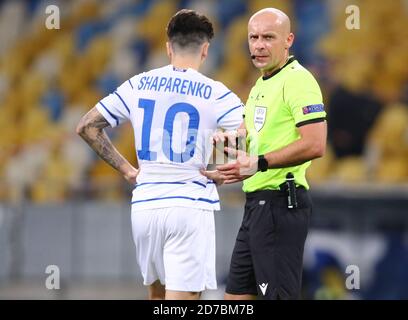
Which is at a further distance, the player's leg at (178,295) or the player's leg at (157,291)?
the player's leg at (157,291)

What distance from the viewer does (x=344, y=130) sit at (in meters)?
13.1

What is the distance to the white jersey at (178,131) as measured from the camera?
5.93 meters

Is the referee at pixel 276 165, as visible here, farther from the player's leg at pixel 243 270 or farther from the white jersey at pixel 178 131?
the white jersey at pixel 178 131

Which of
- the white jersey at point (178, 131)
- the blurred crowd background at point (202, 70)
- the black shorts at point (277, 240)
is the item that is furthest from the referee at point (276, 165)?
the blurred crowd background at point (202, 70)

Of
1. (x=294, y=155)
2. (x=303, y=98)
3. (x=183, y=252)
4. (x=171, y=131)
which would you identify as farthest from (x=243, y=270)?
(x=303, y=98)

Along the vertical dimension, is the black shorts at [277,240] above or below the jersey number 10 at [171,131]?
below

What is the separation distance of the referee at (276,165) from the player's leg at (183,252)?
0.30 metres

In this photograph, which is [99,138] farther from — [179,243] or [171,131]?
[179,243]

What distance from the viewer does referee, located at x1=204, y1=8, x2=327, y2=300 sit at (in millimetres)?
5805

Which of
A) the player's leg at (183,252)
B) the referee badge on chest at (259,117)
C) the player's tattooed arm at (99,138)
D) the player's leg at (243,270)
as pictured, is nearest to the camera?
the player's leg at (183,252)

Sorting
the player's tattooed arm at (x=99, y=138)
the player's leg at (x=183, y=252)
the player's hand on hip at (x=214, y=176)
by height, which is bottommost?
the player's leg at (x=183, y=252)

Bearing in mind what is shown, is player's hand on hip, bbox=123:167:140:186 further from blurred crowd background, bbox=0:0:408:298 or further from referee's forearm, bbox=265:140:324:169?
blurred crowd background, bbox=0:0:408:298

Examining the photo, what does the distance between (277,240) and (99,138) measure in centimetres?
129

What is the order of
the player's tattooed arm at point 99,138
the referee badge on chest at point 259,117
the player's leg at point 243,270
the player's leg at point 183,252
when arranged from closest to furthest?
the player's leg at point 183,252 < the referee badge on chest at point 259,117 < the player's leg at point 243,270 < the player's tattooed arm at point 99,138
